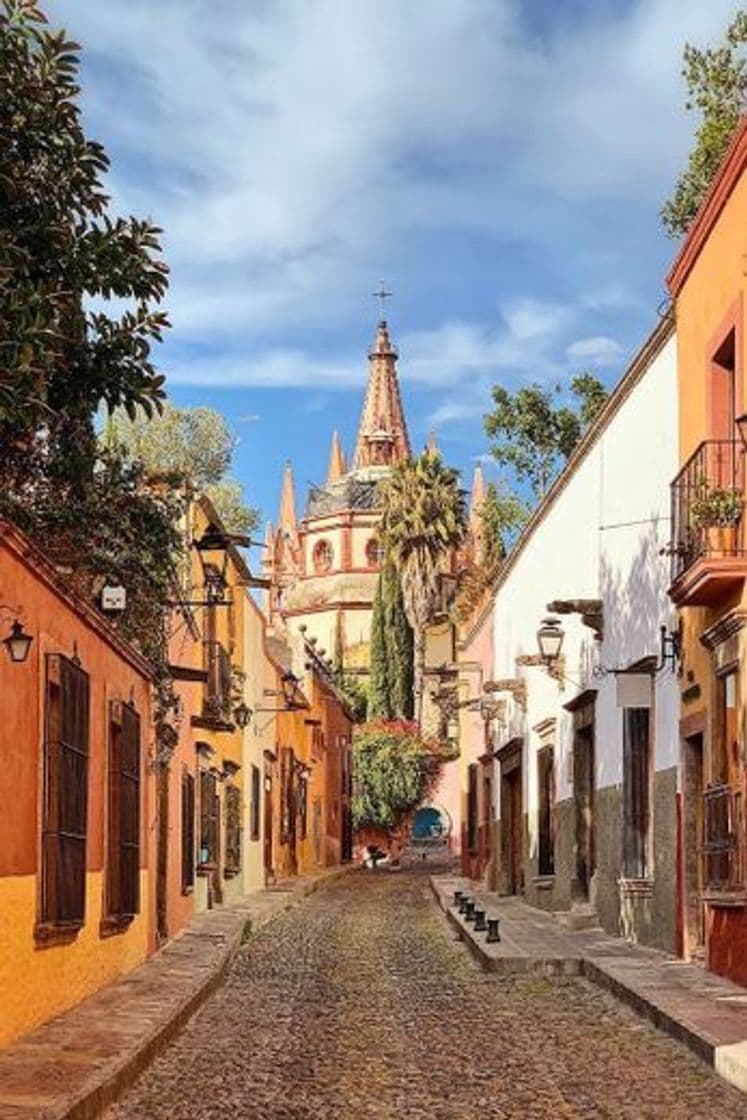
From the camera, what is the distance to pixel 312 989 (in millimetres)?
15992

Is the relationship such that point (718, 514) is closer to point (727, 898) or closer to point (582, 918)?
point (727, 898)

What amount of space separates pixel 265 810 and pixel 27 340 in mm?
29853

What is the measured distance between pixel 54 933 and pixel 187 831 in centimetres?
1206

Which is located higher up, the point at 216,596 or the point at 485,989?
the point at 216,596

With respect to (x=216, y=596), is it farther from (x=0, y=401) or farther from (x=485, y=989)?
(x=0, y=401)

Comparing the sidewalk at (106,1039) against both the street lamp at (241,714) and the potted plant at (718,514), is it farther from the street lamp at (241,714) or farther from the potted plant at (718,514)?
the street lamp at (241,714)

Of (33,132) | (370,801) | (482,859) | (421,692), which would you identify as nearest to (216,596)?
(33,132)

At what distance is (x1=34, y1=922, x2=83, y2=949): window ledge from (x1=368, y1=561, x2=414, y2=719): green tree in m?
63.2

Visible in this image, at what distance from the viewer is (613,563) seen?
21.5 m

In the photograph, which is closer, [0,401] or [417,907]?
[0,401]

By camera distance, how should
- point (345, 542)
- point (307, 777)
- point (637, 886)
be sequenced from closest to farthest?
point (637, 886), point (307, 777), point (345, 542)

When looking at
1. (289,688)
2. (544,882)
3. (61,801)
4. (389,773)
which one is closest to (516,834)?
(544,882)

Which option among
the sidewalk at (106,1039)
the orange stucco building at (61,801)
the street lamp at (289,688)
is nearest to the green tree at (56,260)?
the orange stucco building at (61,801)

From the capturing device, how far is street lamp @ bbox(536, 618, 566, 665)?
24328mm
